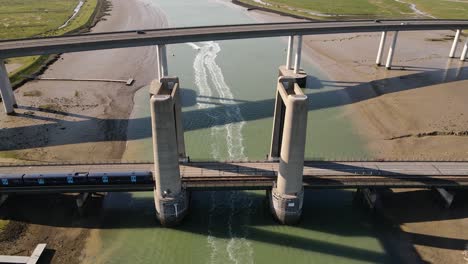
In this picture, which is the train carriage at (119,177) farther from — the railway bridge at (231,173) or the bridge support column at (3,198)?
the bridge support column at (3,198)

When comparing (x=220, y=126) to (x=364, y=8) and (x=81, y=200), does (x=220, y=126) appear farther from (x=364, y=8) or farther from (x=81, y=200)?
(x=364, y=8)

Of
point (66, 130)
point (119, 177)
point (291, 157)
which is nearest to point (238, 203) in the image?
point (291, 157)

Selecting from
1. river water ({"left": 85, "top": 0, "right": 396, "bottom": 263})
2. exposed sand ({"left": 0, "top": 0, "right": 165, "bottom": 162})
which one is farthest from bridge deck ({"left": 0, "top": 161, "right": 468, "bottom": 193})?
exposed sand ({"left": 0, "top": 0, "right": 165, "bottom": 162})

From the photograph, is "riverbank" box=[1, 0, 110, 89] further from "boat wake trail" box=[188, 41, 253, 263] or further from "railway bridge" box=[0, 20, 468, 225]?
"railway bridge" box=[0, 20, 468, 225]

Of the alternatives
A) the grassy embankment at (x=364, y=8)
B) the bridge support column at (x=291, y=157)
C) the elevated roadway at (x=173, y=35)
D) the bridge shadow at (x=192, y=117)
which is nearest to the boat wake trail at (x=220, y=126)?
the bridge shadow at (x=192, y=117)

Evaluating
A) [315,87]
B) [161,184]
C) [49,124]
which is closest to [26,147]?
[49,124]
